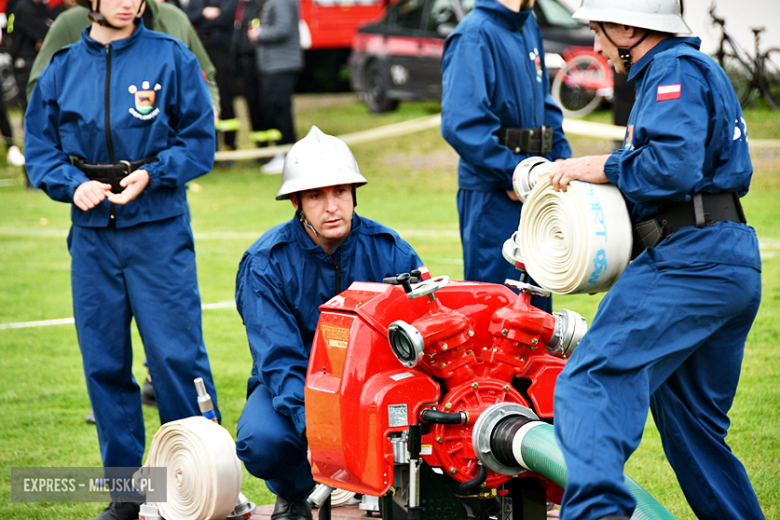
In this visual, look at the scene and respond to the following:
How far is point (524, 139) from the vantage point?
15.6ft

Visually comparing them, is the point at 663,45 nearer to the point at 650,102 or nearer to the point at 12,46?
the point at 650,102

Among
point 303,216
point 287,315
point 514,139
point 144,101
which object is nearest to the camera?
point 287,315

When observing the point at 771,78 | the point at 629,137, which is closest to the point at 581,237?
the point at 629,137

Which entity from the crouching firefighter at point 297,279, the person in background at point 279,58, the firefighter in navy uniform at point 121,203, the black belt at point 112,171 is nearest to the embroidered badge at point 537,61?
the crouching firefighter at point 297,279

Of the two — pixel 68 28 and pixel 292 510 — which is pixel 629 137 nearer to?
pixel 292 510

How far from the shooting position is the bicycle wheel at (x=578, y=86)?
14.1 meters

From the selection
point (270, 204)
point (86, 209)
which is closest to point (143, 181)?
point (86, 209)

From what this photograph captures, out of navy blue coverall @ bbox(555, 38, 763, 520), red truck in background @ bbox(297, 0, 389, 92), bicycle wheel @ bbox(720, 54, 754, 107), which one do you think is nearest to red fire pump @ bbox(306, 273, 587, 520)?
navy blue coverall @ bbox(555, 38, 763, 520)

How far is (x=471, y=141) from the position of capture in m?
4.58

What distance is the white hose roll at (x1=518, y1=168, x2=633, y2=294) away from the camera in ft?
9.87

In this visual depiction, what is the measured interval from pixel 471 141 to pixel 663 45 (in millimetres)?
1515

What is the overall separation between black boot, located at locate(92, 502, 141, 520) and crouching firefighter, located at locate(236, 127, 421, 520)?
27.2 inches

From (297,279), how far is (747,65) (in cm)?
1201

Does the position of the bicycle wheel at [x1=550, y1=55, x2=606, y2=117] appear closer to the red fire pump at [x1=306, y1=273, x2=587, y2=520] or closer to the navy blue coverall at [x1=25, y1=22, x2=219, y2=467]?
the navy blue coverall at [x1=25, y1=22, x2=219, y2=467]
